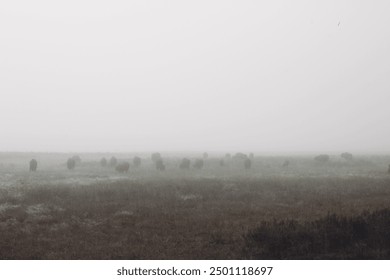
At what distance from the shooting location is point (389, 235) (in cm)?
1253

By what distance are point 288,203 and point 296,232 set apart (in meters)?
8.99

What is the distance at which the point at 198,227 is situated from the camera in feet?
51.0

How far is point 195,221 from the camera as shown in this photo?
16.7m

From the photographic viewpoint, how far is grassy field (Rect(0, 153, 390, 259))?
39.1 feet

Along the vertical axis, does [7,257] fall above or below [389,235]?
below

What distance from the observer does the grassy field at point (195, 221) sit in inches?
469

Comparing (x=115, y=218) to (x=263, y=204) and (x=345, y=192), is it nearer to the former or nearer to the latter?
(x=263, y=204)

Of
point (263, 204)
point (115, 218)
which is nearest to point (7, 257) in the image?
point (115, 218)
